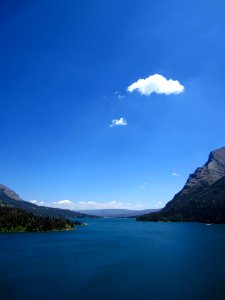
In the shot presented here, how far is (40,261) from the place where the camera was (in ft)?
469

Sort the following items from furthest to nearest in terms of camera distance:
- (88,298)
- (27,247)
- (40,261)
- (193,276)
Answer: (27,247) → (40,261) → (193,276) → (88,298)

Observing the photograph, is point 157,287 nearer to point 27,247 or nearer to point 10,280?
point 10,280

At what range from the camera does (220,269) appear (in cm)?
12500

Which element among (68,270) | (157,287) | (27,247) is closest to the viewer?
(157,287)

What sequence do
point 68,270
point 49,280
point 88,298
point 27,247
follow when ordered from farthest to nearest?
point 27,247 → point 68,270 → point 49,280 → point 88,298

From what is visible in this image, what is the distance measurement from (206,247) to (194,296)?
371 feet

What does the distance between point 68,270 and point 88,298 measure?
39.3m

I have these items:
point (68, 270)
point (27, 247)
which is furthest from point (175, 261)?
point (27, 247)

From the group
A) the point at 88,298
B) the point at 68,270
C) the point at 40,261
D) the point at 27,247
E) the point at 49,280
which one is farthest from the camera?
the point at 27,247

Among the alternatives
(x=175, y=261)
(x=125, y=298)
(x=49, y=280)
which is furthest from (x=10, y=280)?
(x=175, y=261)

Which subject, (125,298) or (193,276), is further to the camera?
(193,276)

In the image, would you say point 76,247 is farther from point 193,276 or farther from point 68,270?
point 193,276

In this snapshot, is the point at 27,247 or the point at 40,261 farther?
the point at 27,247

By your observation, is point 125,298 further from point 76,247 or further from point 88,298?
point 76,247
